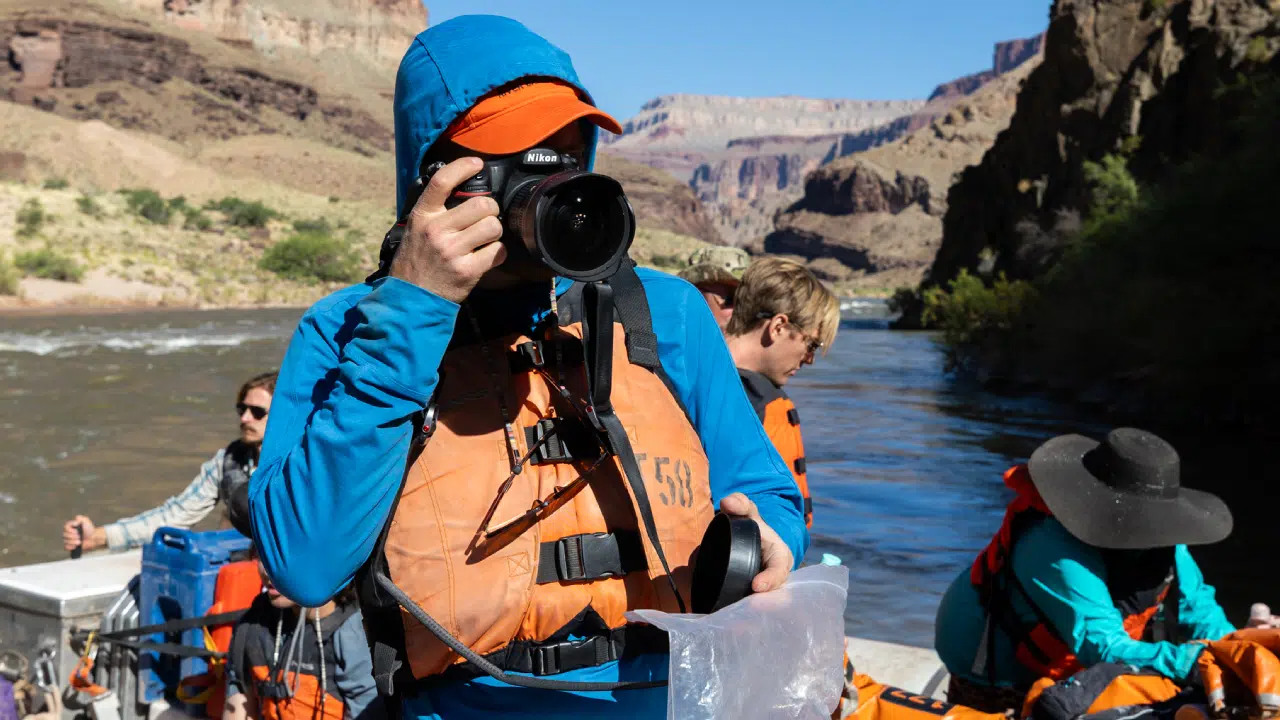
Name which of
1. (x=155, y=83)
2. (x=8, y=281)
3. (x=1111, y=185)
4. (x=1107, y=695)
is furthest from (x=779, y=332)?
(x=155, y=83)

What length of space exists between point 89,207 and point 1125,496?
286 ft

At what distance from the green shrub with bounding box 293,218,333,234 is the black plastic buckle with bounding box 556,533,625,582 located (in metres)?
92.2

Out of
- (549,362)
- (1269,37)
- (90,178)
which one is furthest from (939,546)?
(90,178)

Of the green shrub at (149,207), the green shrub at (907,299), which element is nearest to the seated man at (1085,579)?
the green shrub at (907,299)

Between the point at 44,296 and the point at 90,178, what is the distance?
52.2 meters

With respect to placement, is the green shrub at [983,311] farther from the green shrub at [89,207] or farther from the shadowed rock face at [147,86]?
the shadowed rock face at [147,86]

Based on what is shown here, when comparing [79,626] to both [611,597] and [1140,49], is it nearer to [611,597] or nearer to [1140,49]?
[611,597]

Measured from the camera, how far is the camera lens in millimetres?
1466

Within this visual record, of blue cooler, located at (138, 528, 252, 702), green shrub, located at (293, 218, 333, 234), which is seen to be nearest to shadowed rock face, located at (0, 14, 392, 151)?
green shrub, located at (293, 218, 333, 234)

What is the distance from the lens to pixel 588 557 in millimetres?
1586

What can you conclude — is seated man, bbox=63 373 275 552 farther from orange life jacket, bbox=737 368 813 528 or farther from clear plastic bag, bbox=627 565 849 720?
clear plastic bag, bbox=627 565 849 720

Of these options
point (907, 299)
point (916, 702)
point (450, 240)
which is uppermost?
point (450, 240)

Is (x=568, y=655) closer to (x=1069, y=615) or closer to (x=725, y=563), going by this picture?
(x=725, y=563)

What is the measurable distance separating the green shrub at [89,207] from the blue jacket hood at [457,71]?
8663cm
